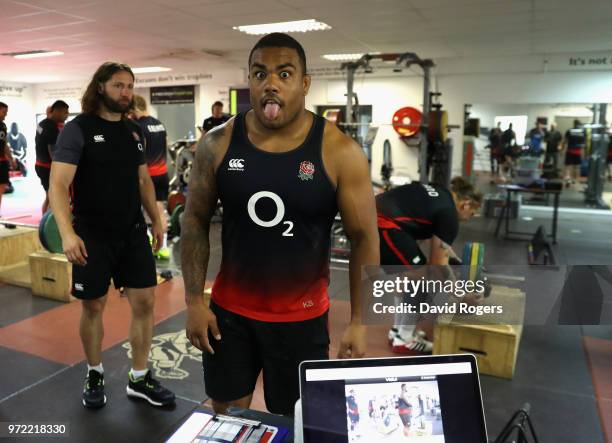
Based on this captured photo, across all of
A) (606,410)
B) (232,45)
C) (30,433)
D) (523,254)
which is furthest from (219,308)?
(232,45)

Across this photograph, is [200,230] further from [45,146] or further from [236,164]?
[45,146]

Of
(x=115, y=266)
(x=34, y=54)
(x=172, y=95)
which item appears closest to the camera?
(x=115, y=266)

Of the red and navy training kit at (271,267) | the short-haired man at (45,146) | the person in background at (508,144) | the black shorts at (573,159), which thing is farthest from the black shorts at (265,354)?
the black shorts at (573,159)

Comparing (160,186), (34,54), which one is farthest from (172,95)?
(160,186)

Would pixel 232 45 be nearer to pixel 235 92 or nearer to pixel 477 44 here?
pixel 235 92

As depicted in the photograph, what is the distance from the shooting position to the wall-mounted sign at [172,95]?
12.2 meters

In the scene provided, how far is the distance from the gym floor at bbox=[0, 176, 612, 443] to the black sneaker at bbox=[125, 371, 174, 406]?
0.04m

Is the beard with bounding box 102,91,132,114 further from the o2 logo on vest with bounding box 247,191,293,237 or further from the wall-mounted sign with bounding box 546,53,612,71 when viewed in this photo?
the wall-mounted sign with bounding box 546,53,612,71

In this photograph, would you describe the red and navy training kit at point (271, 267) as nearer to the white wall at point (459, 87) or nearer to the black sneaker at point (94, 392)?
the black sneaker at point (94, 392)

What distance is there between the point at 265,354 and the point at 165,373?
162 cm

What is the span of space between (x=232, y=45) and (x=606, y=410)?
23.2ft

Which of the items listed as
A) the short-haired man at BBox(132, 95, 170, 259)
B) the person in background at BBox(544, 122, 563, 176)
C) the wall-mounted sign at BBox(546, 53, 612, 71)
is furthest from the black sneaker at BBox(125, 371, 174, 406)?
the wall-mounted sign at BBox(546, 53, 612, 71)

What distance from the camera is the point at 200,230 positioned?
59.3 inches

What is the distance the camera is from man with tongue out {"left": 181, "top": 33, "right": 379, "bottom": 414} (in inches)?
53.2
